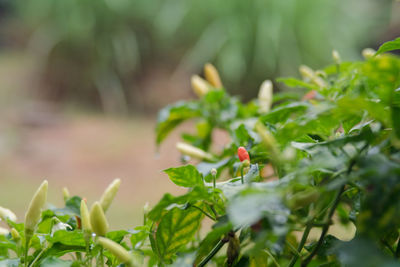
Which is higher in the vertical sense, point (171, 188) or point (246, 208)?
point (246, 208)

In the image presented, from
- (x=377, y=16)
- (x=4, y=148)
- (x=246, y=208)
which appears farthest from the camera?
(x=377, y=16)

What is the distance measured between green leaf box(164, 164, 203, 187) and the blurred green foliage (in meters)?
1.86

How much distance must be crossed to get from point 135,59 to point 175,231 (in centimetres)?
199

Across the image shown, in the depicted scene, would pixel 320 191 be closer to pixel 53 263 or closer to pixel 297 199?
pixel 297 199

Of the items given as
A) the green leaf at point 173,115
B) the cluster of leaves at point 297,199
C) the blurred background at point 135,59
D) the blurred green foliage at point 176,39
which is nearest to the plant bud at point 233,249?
the cluster of leaves at point 297,199

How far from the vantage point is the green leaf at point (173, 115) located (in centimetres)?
49

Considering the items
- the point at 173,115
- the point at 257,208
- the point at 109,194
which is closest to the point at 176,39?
the point at 173,115

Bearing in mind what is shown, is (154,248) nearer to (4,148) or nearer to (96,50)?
(4,148)

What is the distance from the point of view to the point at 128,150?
1999mm

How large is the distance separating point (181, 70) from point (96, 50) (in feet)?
1.54

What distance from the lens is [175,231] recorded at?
27cm

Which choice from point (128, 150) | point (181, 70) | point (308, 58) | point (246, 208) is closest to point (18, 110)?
point (128, 150)

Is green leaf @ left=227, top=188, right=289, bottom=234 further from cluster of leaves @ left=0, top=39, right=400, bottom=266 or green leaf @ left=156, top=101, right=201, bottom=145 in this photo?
green leaf @ left=156, top=101, right=201, bottom=145

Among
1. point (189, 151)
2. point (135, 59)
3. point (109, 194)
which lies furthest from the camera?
point (135, 59)
